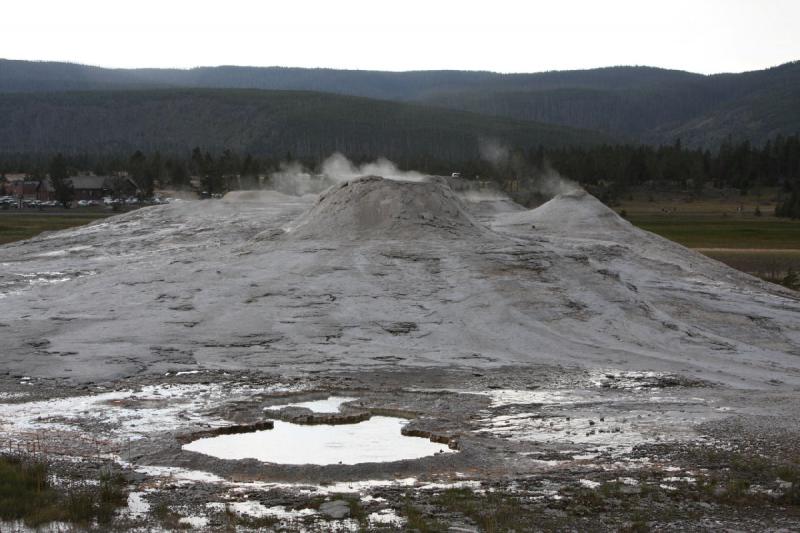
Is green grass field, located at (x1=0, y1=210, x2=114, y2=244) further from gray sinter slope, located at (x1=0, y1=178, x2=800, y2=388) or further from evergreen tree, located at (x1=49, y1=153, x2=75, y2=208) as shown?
gray sinter slope, located at (x1=0, y1=178, x2=800, y2=388)

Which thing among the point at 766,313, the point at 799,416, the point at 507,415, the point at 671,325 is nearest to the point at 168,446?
the point at 507,415

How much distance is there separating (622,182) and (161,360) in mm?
73625

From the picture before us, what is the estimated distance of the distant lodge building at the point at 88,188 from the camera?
A: 284ft

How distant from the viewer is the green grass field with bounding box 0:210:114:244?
50.0 m

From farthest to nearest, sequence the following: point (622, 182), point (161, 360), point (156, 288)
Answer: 1. point (622, 182)
2. point (156, 288)
3. point (161, 360)

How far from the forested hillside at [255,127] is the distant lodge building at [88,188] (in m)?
65.3

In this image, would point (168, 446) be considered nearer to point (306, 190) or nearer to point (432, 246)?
point (432, 246)

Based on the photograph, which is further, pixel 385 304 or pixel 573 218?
pixel 573 218

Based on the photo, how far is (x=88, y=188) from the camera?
9081 centimetres

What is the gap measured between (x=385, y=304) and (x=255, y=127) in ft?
527

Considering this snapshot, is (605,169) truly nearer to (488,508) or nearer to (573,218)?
(573,218)

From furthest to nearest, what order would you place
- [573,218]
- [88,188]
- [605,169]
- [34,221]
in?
[88,188] → [605,169] → [34,221] → [573,218]

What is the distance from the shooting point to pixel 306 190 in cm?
5972

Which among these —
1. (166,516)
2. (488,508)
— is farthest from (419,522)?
(166,516)
